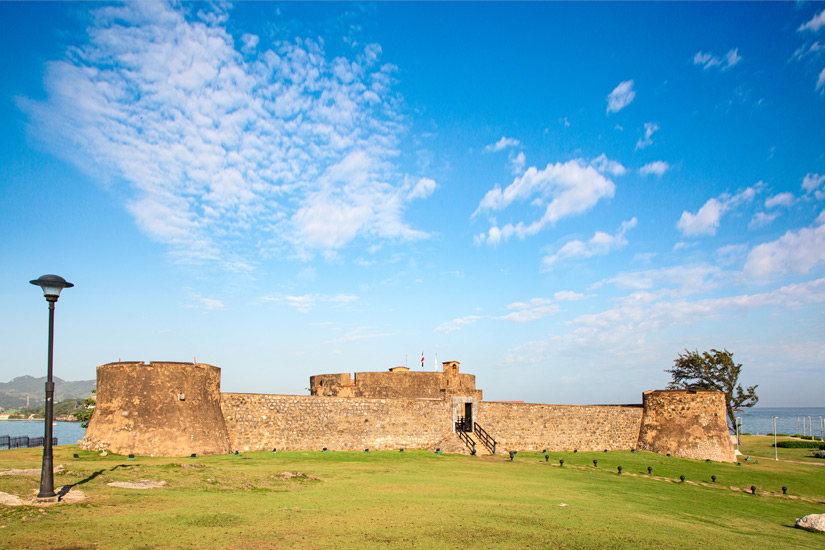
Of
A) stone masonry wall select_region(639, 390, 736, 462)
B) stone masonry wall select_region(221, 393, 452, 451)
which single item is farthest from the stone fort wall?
stone masonry wall select_region(639, 390, 736, 462)

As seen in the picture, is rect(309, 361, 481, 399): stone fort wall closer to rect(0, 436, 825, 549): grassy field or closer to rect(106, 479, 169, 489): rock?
rect(0, 436, 825, 549): grassy field

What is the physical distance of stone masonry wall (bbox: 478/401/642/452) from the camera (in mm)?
27516

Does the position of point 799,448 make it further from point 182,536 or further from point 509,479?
point 182,536

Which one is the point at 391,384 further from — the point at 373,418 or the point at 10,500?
the point at 10,500

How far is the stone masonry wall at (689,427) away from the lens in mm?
30422

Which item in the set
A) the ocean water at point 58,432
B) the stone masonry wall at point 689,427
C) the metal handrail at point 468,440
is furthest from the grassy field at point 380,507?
the ocean water at point 58,432

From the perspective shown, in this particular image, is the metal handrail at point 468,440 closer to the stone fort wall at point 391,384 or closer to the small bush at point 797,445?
the stone fort wall at point 391,384

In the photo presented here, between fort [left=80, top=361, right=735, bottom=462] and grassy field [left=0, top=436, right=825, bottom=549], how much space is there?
1.29 metres

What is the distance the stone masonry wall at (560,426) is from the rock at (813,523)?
14.3 metres

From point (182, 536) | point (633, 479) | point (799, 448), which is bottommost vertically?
point (799, 448)

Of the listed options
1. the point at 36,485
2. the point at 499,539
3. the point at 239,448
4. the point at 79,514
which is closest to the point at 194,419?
the point at 239,448

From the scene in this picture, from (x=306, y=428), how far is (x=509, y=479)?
9.20 metres

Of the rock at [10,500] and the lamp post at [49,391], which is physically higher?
the lamp post at [49,391]

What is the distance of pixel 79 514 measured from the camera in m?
8.83
